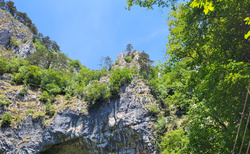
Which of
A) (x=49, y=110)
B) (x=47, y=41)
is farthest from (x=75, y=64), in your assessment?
(x=49, y=110)

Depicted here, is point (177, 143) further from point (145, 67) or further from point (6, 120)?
point (145, 67)

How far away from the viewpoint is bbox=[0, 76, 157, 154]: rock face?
20516mm

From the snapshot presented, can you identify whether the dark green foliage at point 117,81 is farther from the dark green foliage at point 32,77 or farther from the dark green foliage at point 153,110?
the dark green foliage at point 32,77

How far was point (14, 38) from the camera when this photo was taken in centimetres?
5197

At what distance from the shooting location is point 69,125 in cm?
2289

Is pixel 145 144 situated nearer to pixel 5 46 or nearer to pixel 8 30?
pixel 5 46

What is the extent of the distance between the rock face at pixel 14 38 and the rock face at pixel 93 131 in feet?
107

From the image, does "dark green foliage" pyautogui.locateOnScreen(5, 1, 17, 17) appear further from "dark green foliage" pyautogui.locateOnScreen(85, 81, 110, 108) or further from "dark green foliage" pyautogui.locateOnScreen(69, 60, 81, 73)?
"dark green foliage" pyautogui.locateOnScreen(85, 81, 110, 108)

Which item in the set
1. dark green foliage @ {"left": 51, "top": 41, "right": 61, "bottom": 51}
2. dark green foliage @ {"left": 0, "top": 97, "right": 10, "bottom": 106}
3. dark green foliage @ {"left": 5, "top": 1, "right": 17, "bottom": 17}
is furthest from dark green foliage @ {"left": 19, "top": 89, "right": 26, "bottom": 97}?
dark green foliage @ {"left": 5, "top": 1, "right": 17, "bottom": 17}

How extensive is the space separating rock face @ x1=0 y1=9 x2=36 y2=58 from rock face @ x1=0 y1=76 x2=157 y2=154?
107ft

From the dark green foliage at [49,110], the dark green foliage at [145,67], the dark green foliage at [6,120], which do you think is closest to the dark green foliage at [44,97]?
the dark green foliage at [49,110]

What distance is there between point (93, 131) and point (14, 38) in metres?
47.4

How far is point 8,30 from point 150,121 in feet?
171

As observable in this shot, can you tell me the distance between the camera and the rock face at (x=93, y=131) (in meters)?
20.5
